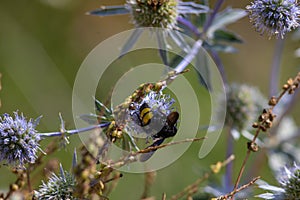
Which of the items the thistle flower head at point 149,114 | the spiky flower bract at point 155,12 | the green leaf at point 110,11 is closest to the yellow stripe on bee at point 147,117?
the thistle flower head at point 149,114

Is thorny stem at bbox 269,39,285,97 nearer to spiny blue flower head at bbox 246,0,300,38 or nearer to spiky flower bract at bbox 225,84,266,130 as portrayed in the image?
spiky flower bract at bbox 225,84,266,130

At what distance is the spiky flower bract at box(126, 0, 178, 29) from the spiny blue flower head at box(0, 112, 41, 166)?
1.91 feet

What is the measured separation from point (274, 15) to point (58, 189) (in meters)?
0.75

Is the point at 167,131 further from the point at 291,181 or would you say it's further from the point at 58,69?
the point at 58,69

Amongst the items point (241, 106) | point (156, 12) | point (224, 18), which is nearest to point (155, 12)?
point (156, 12)

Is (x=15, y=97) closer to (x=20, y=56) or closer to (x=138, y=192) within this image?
(x=20, y=56)

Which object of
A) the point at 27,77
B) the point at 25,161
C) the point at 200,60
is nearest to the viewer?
the point at 25,161

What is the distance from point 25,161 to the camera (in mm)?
1320

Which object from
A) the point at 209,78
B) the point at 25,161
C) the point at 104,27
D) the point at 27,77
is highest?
the point at 104,27

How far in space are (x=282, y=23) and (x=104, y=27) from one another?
12.1 ft

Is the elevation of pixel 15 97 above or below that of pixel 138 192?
above

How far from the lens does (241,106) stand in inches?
85.9

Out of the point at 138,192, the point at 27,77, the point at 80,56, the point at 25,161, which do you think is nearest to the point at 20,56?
the point at 27,77

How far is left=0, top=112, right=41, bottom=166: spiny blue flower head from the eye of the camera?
131cm
